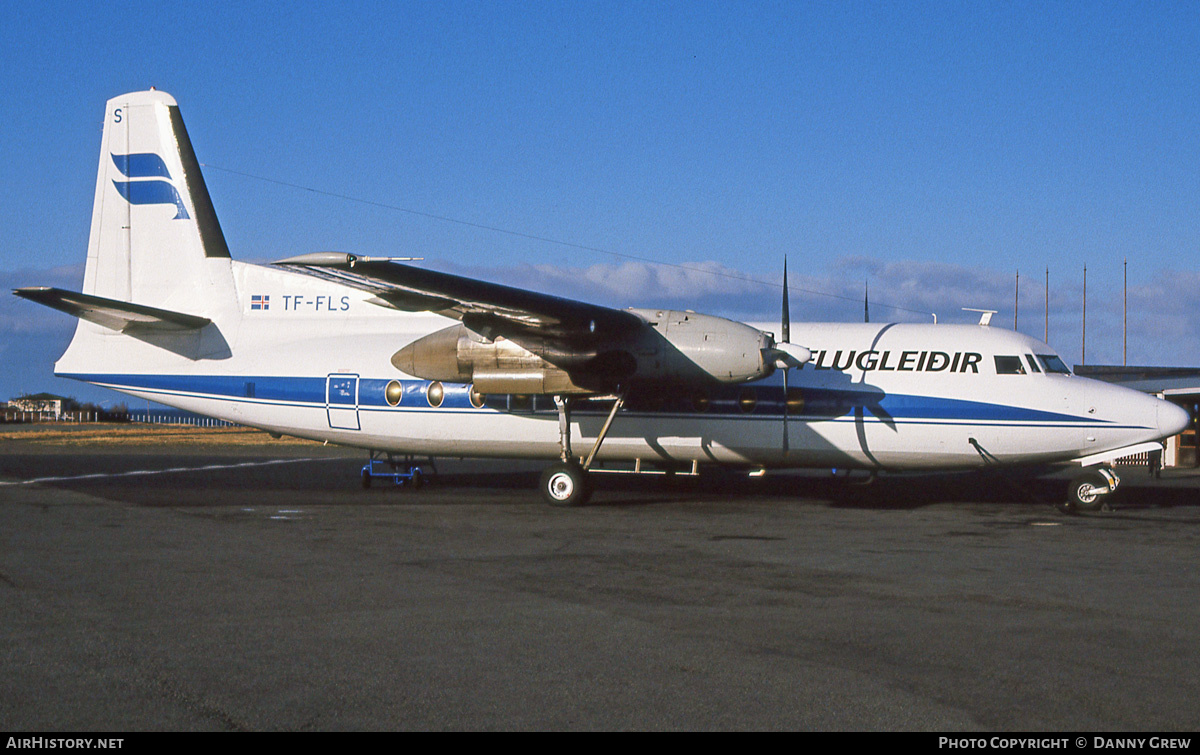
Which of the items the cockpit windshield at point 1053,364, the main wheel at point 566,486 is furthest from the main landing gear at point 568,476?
the cockpit windshield at point 1053,364

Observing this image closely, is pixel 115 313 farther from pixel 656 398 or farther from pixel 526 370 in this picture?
pixel 656 398

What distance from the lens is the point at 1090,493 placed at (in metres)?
16.9

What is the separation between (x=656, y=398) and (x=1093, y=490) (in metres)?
7.68

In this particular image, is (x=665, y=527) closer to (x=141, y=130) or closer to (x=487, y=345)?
(x=487, y=345)

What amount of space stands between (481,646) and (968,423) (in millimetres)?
12347

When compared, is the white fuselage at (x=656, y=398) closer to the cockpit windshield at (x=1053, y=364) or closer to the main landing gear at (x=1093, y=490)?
the cockpit windshield at (x=1053, y=364)

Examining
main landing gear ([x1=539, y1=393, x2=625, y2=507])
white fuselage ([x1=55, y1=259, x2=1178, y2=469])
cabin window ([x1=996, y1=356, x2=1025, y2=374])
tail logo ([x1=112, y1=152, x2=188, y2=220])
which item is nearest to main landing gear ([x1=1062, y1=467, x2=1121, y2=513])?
white fuselage ([x1=55, y1=259, x2=1178, y2=469])

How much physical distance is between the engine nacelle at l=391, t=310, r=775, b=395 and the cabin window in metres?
4.34

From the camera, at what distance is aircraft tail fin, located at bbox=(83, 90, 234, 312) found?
20.1 m

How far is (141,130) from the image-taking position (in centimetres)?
2016

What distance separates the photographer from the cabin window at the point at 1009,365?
55.9 ft

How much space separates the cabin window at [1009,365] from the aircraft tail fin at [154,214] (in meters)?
14.9

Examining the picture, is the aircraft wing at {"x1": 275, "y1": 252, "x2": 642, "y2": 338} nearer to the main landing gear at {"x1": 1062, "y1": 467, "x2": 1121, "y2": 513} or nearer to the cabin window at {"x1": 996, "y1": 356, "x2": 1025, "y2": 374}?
the cabin window at {"x1": 996, "y1": 356, "x2": 1025, "y2": 374}

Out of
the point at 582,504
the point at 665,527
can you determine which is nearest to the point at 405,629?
the point at 665,527
